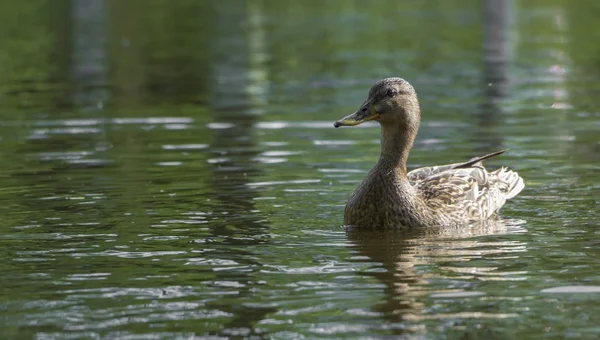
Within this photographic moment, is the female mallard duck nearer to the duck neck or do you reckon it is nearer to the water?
the duck neck

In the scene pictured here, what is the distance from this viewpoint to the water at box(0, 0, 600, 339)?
9.04m

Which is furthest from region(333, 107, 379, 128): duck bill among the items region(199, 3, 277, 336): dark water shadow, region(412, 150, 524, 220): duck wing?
region(199, 3, 277, 336): dark water shadow

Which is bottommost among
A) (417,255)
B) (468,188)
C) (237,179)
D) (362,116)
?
(417,255)

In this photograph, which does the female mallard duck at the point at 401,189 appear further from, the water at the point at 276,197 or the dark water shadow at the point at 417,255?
the water at the point at 276,197

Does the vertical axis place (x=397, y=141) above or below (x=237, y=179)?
above

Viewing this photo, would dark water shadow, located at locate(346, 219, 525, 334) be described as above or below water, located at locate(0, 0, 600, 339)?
below

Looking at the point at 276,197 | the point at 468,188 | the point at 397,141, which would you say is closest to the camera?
the point at 397,141

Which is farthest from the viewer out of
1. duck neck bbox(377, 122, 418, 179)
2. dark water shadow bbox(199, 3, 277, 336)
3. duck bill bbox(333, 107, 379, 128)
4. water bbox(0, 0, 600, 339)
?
duck neck bbox(377, 122, 418, 179)

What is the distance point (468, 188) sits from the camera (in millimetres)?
12844

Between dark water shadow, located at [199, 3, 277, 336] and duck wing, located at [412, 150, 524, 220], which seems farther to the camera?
duck wing, located at [412, 150, 524, 220]

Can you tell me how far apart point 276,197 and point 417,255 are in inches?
125

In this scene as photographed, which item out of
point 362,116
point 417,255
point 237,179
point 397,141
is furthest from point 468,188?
point 237,179

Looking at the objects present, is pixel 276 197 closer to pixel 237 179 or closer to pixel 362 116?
pixel 237 179

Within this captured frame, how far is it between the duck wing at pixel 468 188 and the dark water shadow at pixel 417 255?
249mm
